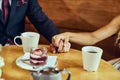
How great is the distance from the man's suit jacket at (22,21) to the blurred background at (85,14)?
1.44 feet

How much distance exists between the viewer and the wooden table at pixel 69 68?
139 cm

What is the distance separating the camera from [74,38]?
201cm

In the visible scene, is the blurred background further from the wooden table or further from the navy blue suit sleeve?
the wooden table

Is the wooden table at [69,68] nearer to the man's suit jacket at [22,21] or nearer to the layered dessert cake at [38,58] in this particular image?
the layered dessert cake at [38,58]

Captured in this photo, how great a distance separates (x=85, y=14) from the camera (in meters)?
2.64

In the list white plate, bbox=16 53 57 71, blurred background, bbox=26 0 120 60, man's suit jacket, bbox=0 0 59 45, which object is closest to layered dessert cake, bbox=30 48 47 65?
white plate, bbox=16 53 57 71

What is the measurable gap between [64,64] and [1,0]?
2.74 feet

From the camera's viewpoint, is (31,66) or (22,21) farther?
(22,21)

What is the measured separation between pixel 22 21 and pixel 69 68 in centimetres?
90

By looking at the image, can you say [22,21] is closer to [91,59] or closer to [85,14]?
[85,14]

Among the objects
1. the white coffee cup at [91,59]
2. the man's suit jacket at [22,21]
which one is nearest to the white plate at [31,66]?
the white coffee cup at [91,59]

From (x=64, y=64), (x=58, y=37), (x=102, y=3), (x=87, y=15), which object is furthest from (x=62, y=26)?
(x=64, y=64)

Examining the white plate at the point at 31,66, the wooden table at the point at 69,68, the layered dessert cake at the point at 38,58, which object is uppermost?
the layered dessert cake at the point at 38,58

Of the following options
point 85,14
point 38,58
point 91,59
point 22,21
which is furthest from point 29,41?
point 85,14
